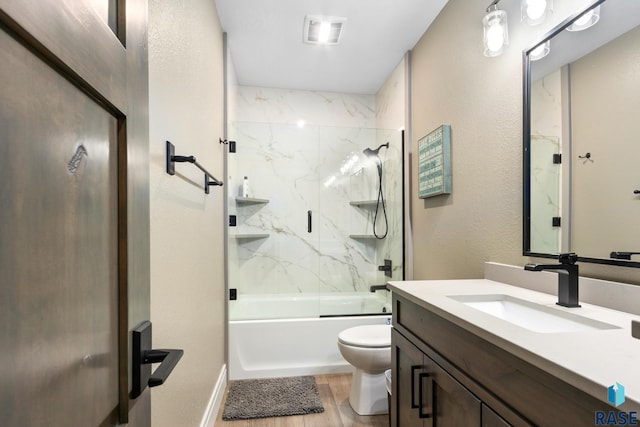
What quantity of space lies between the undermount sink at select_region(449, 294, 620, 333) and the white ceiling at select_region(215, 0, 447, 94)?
5.98 ft

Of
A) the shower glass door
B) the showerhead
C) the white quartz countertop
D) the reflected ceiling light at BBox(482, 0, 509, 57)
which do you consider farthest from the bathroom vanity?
the showerhead

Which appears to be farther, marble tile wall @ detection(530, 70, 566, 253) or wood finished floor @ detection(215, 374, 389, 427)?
wood finished floor @ detection(215, 374, 389, 427)

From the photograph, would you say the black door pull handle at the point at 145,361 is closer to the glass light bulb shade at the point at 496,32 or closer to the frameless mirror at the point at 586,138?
the frameless mirror at the point at 586,138

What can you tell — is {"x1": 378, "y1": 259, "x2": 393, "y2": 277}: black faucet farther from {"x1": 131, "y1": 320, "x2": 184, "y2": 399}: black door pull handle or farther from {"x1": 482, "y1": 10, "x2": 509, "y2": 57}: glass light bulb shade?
{"x1": 131, "y1": 320, "x2": 184, "y2": 399}: black door pull handle

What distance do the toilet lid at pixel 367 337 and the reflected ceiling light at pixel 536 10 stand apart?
1.75 metres

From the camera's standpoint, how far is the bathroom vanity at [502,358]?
1.95ft

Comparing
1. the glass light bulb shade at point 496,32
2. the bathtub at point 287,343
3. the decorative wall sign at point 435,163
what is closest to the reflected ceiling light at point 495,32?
the glass light bulb shade at point 496,32

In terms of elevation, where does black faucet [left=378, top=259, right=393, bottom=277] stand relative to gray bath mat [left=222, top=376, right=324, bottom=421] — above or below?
above

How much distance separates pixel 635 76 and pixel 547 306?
75 cm

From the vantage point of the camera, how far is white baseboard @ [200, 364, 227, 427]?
68.3 inches

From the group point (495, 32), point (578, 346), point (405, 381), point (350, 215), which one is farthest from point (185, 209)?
point (350, 215)

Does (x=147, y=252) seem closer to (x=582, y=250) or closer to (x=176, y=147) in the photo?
(x=176, y=147)

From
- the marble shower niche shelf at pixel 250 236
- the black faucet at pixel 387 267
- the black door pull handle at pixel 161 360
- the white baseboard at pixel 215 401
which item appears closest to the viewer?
the black door pull handle at pixel 161 360

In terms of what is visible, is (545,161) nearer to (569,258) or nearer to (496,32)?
(569,258)
